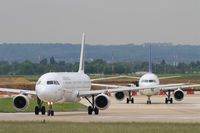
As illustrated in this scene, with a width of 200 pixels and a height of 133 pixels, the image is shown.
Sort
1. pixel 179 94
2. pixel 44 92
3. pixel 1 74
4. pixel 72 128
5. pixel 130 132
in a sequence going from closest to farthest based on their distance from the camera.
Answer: pixel 130 132 < pixel 72 128 < pixel 44 92 < pixel 179 94 < pixel 1 74

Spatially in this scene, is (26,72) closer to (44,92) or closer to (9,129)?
(44,92)

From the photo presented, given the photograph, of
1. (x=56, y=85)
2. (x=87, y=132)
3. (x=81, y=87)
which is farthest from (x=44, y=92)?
(x=87, y=132)

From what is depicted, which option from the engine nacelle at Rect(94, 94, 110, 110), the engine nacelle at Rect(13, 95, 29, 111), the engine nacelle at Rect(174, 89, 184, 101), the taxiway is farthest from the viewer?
the engine nacelle at Rect(174, 89, 184, 101)

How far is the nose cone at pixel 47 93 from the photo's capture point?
50.5 meters

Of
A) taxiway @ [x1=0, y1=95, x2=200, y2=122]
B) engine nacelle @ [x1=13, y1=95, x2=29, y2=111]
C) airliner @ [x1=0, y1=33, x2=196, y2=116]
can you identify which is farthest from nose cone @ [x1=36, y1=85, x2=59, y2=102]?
engine nacelle @ [x1=13, y1=95, x2=29, y2=111]

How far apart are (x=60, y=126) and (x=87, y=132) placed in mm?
4253

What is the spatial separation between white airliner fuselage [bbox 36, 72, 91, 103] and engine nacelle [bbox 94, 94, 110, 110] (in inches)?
88.4

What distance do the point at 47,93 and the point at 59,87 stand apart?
1.72 meters

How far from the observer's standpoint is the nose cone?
50.5 metres

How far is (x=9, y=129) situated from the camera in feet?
115

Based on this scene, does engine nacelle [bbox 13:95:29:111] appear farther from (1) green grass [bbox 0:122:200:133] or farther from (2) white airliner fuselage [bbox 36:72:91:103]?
(1) green grass [bbox 0:122:200:133]

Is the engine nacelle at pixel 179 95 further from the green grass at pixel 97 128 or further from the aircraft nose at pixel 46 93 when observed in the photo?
the green grass at pixel 97 128

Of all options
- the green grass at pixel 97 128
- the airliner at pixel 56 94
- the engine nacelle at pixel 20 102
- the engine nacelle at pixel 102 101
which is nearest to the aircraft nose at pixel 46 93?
the airliner at pixel 56 94

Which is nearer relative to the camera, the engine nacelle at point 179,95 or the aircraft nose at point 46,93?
the aircraft nose at point 46,93
